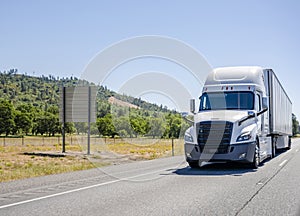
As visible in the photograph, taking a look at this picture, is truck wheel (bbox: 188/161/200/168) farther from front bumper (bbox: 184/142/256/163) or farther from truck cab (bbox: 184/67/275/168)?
front bumper (bbox: 184/142/256/163)

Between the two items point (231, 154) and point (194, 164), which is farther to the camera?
point (194, 164)

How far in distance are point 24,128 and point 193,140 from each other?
92.5m

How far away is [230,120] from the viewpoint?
14914mm

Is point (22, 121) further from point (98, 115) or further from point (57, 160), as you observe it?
point (57, 160)

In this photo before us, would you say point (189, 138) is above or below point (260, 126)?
below

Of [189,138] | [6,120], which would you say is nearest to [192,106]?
[189,138]

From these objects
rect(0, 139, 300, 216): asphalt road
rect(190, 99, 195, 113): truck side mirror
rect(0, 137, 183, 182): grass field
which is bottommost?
rect(0, 137, 183, 182): grass field

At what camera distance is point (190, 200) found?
8.75 m

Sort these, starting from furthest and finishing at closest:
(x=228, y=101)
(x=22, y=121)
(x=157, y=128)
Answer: (x=22, y=121)
(x=157, y=128)
(x=228, y=101)

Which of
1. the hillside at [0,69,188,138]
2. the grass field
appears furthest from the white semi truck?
the hillside at [0,69,188,138]

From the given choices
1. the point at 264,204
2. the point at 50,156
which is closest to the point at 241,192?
the point at 264,204

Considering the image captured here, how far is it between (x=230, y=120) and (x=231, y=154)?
4.15 feet

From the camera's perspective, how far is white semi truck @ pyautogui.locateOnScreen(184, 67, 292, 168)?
14.8 meters

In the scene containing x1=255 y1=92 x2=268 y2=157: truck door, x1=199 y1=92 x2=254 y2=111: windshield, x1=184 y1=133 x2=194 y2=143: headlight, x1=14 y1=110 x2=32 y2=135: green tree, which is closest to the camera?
x1=184 y1=133 x2=194 y2=143: headlight
